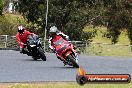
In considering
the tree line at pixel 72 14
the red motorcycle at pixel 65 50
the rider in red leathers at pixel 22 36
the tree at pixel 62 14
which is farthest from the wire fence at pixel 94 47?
the red motorcycle at pixel 65 50

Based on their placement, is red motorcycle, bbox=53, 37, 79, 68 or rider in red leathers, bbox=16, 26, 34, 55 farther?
rider in red leathers, bbox=16, 26, 34, 55

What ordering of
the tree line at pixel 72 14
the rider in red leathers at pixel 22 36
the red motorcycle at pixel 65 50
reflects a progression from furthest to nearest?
1. the tree line at pixel 72 14
2. the rider in red leathers at pixel 22 36
3. the red motorcycle at pixel 65 50

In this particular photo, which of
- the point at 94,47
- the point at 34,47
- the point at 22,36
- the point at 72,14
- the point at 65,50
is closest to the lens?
the point at 65,50

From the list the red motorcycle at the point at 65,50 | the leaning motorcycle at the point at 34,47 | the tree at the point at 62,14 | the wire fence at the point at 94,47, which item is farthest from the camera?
the tree at the point at 62,14

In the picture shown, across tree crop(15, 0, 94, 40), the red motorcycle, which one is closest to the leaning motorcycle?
the red motorcycle

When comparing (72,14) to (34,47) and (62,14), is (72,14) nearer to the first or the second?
(62,14)

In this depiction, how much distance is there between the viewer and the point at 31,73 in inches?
635

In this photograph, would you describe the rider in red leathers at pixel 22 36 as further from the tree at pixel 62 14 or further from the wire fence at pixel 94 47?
the tree at pixel 62 14

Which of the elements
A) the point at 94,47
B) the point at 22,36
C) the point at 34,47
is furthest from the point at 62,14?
the point at 34,47

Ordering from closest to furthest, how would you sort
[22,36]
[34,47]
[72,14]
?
[34,47] → [22,36] → [72,14]

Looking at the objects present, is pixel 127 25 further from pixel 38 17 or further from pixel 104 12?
pixel 38 17

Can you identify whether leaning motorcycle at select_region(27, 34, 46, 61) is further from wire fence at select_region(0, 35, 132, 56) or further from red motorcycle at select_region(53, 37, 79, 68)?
wire fence at select_region(0, 35, 132, 56)

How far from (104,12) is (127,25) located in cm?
392

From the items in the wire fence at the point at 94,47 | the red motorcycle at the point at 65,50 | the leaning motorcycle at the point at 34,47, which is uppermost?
the red motorcycle at the point at 65,50
